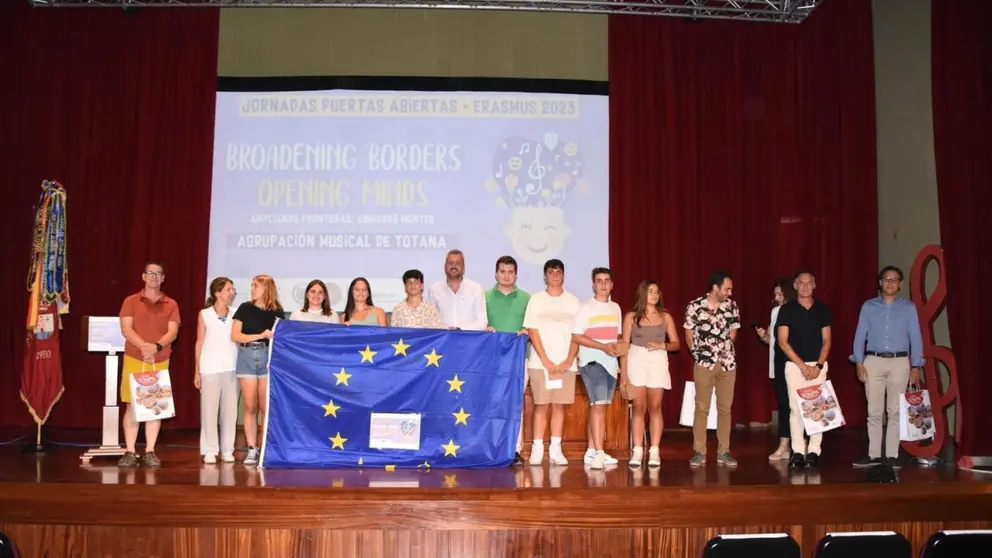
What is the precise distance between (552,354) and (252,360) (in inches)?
81.7

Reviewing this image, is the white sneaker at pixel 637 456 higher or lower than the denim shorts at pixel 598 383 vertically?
lower

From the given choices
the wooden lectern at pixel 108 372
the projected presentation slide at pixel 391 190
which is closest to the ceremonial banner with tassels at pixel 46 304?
the wooden lectern at pixel 108 372

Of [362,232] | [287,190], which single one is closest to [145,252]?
[287,190]

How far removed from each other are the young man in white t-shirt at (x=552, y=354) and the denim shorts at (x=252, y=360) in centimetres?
183

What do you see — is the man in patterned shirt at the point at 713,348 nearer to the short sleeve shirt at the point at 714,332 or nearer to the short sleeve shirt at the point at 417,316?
the short sleeve shirt at the point at 714,332

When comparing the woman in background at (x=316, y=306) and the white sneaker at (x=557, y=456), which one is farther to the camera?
the woman in background at (x=316, y=306)

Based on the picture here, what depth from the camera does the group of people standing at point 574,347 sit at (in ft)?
19.3

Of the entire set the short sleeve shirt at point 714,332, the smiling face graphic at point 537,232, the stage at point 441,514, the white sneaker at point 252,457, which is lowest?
the stage at point 441,514

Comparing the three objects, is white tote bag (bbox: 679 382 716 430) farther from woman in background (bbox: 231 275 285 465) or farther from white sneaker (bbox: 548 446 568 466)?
woman in background (bbox: 231 275 285 465)

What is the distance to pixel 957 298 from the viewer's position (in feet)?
20.1

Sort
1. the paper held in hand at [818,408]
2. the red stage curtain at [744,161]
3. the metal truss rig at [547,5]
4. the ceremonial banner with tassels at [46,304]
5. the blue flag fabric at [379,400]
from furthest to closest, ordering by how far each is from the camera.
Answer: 1. the red stage curtain at [744,161]
2. the metal truss rig at [547,5]
3. the ceremonial banner with tassels at [46,304]
4. the paper held in hand at [818,408]
5. the blue flag fabric at [379,400]

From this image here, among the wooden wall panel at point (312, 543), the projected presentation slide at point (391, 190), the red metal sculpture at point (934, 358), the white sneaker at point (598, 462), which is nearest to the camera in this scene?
the wooden wall panel at point (312, 543)

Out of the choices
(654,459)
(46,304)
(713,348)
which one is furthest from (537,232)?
(46,304)

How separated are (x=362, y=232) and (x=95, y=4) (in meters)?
3.32
